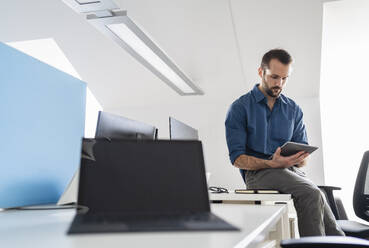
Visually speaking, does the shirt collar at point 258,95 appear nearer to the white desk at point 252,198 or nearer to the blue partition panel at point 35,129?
the white desk at point 252,198

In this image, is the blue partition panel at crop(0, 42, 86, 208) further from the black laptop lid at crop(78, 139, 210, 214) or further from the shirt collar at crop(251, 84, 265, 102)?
the shirt collar at crop(251, 84, 265, 102)

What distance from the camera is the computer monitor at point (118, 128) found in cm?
145

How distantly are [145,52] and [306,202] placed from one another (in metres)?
1.34

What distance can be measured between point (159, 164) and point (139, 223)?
0.20 metres

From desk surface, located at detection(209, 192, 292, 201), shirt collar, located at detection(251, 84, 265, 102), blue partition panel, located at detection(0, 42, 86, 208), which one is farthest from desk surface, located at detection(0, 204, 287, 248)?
shirt collar, located at detection(251, 84, 265, 102)

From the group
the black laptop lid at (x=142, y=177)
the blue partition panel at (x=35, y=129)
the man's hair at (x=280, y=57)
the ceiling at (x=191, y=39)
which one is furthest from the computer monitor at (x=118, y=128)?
the ceiling at (x=191, y=39)

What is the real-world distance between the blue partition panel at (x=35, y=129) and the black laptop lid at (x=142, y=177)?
1.69ft

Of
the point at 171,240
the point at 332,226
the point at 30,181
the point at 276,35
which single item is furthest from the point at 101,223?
the point at 276,35

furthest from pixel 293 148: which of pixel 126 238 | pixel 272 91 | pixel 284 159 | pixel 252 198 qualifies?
pixel 126 238

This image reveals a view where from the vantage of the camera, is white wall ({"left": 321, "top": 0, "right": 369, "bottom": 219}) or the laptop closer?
the laptop

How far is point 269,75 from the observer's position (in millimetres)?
2154

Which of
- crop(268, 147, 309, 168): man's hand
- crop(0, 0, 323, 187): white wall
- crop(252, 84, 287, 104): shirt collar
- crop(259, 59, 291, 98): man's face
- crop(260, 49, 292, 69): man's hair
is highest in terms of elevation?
crop(0, 0, 323, 187): white wall

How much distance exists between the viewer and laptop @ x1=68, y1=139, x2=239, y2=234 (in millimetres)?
804

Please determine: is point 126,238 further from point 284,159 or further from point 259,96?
point 259,96
